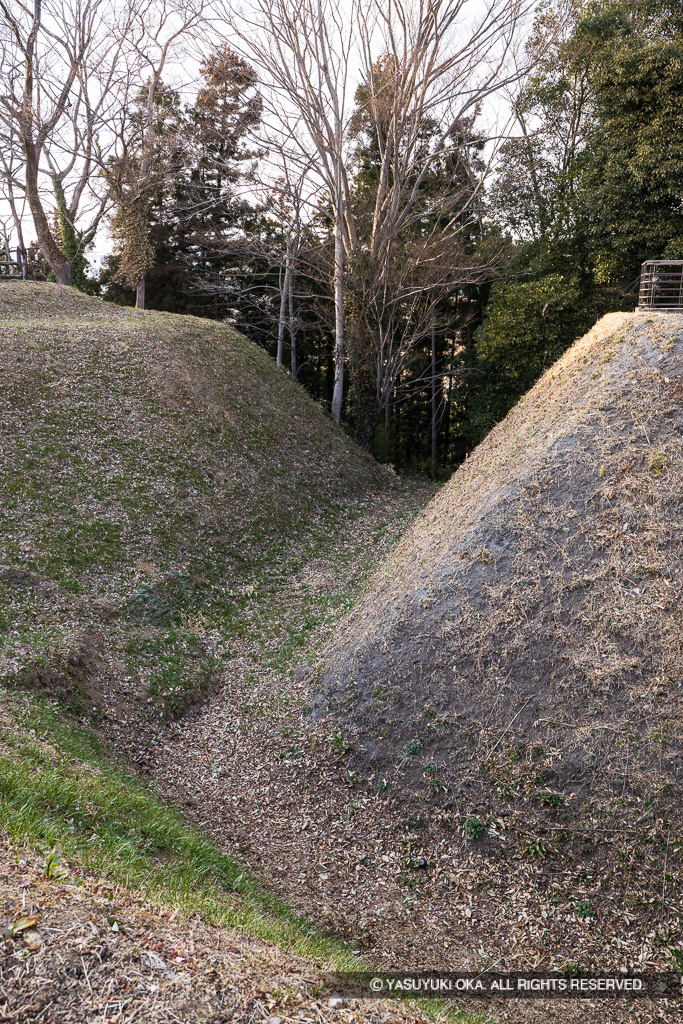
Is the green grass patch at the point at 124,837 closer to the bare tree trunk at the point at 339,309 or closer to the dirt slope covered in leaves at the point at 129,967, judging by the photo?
the dirt slope covered in leaves at the point at 129,967

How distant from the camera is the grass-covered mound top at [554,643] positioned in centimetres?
704

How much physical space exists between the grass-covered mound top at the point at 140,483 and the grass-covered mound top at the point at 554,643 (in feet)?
11.3

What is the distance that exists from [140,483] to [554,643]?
974cm

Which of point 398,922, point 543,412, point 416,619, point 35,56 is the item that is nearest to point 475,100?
point 543,412

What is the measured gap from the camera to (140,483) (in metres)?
14.3

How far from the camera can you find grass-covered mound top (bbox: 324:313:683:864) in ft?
23.1

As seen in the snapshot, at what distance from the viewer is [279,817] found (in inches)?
298

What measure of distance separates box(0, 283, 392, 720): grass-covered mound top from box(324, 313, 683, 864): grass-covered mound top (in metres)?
3.44

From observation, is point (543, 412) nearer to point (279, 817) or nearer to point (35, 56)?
point (279, 817)

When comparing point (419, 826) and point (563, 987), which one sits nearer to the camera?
point (563, 987)

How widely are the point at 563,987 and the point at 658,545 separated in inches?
211

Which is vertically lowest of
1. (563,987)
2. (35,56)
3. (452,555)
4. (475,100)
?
(563,987)

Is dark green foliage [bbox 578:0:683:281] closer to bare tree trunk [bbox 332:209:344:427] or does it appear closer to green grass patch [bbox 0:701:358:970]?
bare tree trunk [bbox 332:209:344:427]

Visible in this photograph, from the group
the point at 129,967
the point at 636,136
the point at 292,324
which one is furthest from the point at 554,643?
the point at 292,324
